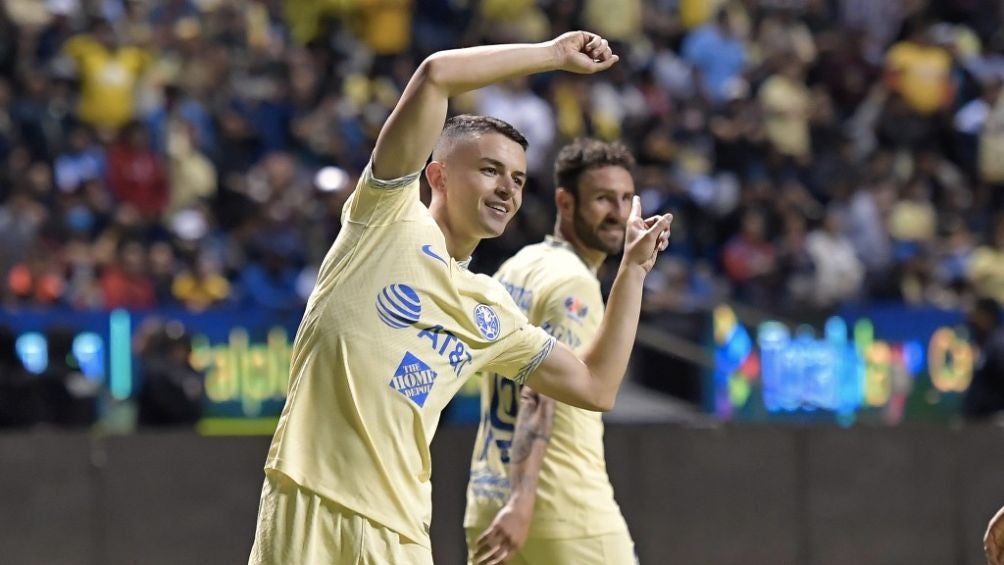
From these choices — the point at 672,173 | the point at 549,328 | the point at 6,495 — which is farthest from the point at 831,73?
the point at 549,328

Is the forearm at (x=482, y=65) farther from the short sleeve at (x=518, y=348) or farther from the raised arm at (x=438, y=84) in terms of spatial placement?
the short sleeve at (x=518, y=348)

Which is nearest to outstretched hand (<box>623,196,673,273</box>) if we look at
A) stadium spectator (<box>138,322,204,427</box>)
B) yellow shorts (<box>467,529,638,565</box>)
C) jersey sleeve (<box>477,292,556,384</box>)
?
jersey sleeve (<box>477,292,556,384</box>)

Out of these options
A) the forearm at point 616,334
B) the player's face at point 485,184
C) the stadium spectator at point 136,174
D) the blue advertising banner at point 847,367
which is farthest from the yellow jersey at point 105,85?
the forearm at point 616,334

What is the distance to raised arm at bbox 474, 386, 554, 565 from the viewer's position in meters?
5.37

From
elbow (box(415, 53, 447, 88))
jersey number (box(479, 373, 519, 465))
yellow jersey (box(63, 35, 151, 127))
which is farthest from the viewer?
yellow jersey (box(63, 35, 151, 127))

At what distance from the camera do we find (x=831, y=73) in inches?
683

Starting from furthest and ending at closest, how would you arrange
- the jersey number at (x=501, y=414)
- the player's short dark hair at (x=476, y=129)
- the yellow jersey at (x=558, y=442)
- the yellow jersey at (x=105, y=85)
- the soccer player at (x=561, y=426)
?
1. the yellow jersey at (x=105, y=85)
2. the jersey number at (x=501, y=414)
3. the yellow jersey at (x=558, y=442)
4. the soccer player at (x=561, y=426)
5. the player's short dark hair at (x=476, y=129)

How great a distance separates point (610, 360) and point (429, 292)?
63cm

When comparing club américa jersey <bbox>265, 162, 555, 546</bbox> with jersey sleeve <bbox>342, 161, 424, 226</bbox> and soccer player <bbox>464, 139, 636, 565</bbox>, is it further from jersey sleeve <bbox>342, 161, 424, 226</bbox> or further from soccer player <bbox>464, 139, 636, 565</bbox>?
soccer player <bbox>464, 139, 636, 565</bbox>

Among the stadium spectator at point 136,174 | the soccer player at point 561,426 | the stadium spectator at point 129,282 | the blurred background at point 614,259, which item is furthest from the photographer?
the stadium spectator at point 136,174

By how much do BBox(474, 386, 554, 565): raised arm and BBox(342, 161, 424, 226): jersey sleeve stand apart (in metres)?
1.43

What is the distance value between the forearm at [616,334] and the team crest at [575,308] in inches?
46.9

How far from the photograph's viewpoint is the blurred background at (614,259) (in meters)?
10.5

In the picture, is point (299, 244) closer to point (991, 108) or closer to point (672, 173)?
point (672, 173)
